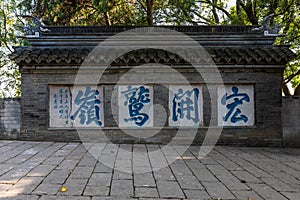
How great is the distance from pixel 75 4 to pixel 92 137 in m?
6.23

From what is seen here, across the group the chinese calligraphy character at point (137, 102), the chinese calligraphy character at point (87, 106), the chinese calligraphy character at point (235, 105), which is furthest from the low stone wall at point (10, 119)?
the chinese calligraphy character at point (235, 105)

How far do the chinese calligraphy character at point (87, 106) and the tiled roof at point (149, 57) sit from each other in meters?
0.85

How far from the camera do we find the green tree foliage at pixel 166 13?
8.94 m

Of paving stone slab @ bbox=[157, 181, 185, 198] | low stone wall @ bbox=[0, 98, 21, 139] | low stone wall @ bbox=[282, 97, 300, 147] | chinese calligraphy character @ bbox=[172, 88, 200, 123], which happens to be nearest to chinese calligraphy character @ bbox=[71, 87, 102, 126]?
low stone wall @ bbox=[0, 98, 21, 139]

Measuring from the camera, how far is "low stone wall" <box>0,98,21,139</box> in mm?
6238

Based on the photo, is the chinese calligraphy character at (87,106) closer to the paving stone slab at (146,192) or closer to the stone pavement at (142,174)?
the stone pavement at (142,174)

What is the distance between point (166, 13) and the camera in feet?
39.6

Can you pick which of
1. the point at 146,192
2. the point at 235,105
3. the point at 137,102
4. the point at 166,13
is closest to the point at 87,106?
the point at 137,102

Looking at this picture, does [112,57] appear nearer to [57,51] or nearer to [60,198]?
[57,51]

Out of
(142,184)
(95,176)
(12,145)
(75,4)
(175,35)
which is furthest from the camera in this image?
(75,4)

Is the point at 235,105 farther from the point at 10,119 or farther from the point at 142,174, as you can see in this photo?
the point at 10,119

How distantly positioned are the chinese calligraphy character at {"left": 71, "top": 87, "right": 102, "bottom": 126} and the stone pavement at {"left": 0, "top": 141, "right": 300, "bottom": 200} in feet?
3.23

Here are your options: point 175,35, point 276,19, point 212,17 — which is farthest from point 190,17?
point 175,35

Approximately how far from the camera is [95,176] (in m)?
3.54
